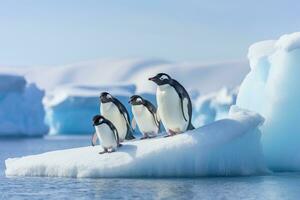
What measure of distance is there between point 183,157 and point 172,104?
1226 millimetres

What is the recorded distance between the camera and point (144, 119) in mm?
13469

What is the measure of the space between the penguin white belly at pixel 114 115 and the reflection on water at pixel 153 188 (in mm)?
2328

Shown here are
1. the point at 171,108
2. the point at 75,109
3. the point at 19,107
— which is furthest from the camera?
the point at 75,109

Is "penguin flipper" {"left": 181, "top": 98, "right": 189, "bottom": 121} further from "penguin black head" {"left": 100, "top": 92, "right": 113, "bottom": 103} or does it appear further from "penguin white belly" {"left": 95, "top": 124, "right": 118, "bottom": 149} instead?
"penguin black head" {"left": 100, "top": 92, "right": 113, "bottom": 103}

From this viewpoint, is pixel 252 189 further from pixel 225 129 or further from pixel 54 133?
pixel 54 133

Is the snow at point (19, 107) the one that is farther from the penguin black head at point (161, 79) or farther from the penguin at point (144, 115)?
the penguin black head at point (161, 79)

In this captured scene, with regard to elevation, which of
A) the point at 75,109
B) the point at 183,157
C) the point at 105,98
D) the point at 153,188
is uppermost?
the point at 75,109

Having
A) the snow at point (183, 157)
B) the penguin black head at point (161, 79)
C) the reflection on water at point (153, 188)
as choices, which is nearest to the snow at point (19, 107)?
the snow at point (183, 157)

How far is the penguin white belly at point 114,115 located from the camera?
13.3 m

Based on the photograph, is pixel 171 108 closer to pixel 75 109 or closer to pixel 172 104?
pixel 172 104

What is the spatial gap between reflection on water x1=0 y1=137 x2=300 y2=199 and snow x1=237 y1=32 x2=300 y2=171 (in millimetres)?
1469

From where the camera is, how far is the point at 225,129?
36.9 feet

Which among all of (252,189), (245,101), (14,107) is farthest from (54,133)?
(252,189)

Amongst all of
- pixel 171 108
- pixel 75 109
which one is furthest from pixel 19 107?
pixel 171 108
